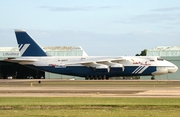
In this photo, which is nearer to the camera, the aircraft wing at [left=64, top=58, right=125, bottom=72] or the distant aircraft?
the distant aircraft

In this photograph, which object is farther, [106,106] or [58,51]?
[58,51]

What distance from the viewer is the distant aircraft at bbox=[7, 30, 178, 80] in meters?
83.6

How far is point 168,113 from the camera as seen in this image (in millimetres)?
22734

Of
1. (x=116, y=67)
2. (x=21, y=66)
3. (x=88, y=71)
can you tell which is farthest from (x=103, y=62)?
(x=21, y=66)

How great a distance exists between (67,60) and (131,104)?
190 feet

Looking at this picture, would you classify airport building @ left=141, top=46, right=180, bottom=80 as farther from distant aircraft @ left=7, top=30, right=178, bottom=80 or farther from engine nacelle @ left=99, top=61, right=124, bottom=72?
engine nacelle @ left=99, top=61, right=124, bottom=72

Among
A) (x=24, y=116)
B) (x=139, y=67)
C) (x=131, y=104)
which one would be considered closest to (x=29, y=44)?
(x=139, y=67)

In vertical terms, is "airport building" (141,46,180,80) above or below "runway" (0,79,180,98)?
above

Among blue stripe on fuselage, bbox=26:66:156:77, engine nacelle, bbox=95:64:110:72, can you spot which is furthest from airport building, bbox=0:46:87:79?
engine nacelle, bbox=95:64:110:72

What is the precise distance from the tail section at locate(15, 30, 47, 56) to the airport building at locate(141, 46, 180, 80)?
22563mm

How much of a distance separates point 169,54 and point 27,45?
30.8 m

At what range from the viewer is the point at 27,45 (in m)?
86.4

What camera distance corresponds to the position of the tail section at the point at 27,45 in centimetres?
8638

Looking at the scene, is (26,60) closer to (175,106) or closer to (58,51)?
(58,51)
